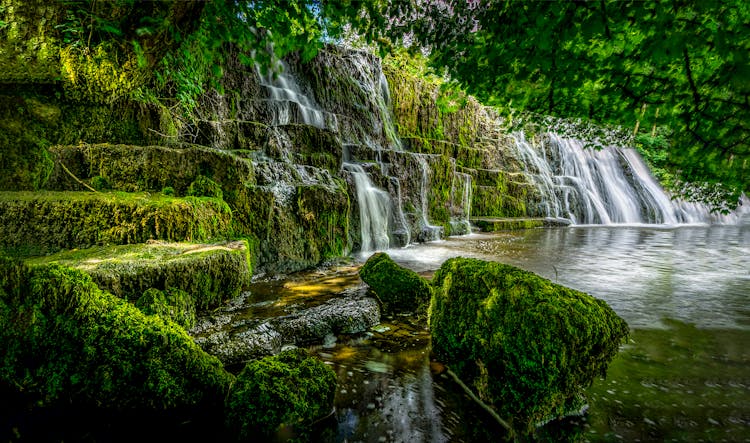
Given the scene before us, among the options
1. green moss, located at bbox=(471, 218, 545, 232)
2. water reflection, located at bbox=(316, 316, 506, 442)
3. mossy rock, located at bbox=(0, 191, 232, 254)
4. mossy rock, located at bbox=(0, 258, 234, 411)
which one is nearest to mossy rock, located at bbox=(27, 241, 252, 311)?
mossy rock, located at bbox=(0, 191, 232, 254)

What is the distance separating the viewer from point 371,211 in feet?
31.0

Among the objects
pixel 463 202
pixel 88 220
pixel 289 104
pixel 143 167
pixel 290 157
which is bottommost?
pixel 88 220

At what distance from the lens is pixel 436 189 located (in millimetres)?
13469

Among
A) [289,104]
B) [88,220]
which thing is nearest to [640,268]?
[88,220]

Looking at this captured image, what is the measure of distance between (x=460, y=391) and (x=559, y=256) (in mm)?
8332

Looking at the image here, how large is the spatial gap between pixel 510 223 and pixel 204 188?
1431 centimetres

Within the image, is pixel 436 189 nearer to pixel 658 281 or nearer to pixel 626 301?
pixel 658 281

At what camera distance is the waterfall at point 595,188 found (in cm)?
2047

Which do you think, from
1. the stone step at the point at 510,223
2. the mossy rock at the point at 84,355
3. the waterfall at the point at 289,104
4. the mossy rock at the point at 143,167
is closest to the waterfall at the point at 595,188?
the stone step at the point at 510,223

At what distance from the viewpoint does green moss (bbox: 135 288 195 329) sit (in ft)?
9.30

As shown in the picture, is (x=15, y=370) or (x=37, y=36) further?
(x=37, y=36)

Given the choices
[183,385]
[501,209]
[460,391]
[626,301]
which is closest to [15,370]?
[183,385]

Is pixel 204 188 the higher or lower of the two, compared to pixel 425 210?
higher

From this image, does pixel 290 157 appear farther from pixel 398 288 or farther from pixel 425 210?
pixel 425 210
